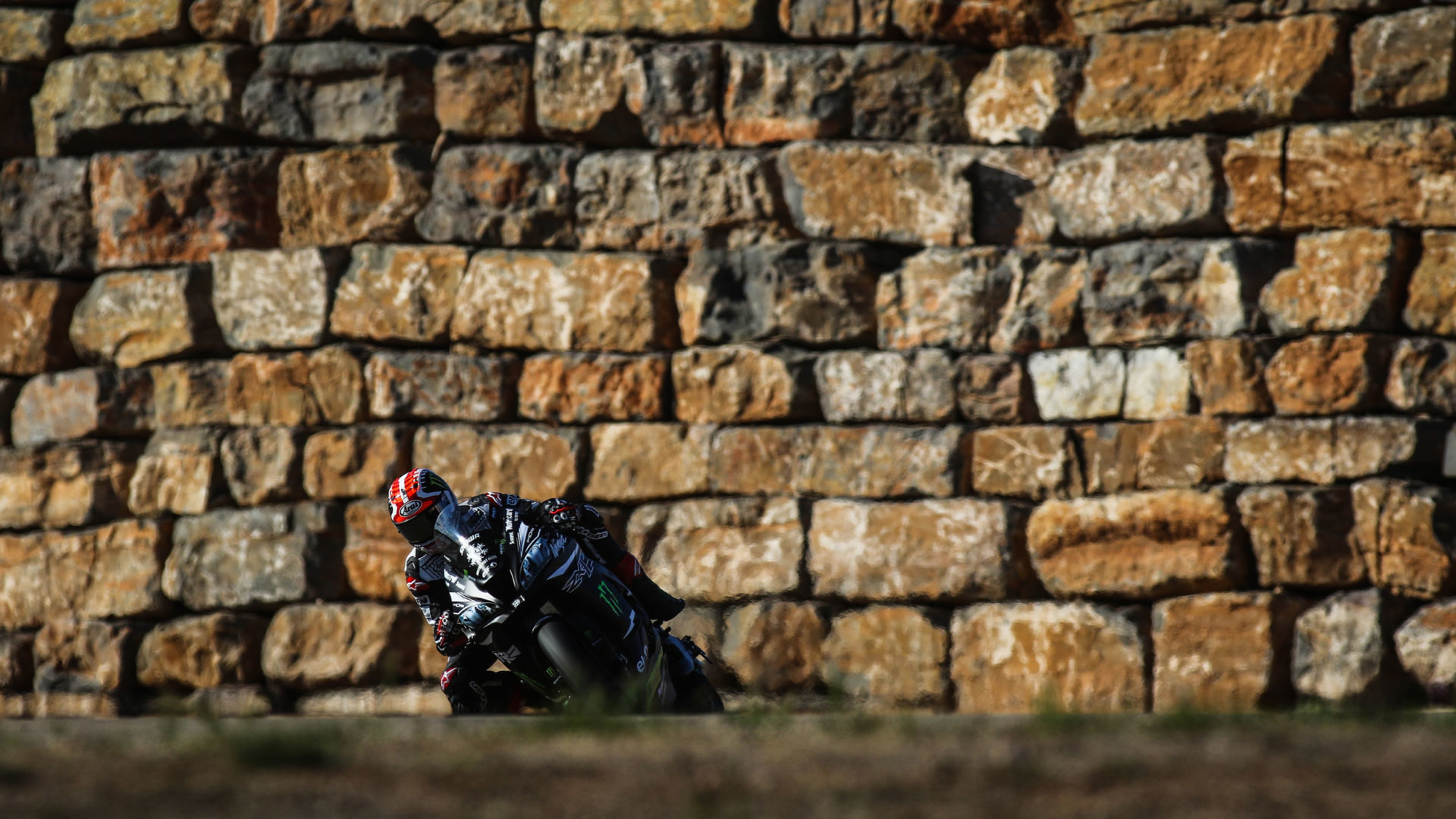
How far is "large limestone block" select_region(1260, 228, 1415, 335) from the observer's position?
246 inches

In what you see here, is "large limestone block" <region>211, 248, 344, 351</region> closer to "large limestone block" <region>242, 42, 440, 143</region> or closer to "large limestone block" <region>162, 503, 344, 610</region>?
"large limestone block" <region>242, 42, 440, 143</region>

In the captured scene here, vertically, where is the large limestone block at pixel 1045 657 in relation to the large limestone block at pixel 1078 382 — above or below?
below

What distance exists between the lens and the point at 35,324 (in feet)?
25.2

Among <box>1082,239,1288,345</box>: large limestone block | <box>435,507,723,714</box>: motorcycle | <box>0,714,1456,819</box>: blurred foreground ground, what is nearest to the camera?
<box>0,714,1456,819</box>: blurred foreground ground

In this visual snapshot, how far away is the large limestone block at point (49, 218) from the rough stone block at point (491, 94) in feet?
6.61

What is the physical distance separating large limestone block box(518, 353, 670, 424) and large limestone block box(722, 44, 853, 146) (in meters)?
1.18

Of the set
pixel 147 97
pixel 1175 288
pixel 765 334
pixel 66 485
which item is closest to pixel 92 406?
pixel 66 485

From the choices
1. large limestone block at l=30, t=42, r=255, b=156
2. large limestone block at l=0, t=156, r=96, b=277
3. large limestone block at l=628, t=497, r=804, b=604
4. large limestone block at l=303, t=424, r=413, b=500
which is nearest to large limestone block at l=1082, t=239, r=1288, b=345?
large limestone block at l=628, t=497, r=804, b=604

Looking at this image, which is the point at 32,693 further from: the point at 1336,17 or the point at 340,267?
the point at 1336,17

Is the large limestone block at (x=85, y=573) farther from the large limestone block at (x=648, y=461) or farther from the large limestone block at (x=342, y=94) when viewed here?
the large limestone block at (x=648, y=461)

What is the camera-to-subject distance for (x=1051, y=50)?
22.7 ft

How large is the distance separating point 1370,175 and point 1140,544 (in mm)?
1842

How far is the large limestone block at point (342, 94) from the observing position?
291 inches

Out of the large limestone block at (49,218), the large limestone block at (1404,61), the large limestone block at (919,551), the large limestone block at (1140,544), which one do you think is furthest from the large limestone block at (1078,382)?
the large limestone block at (49,218)
